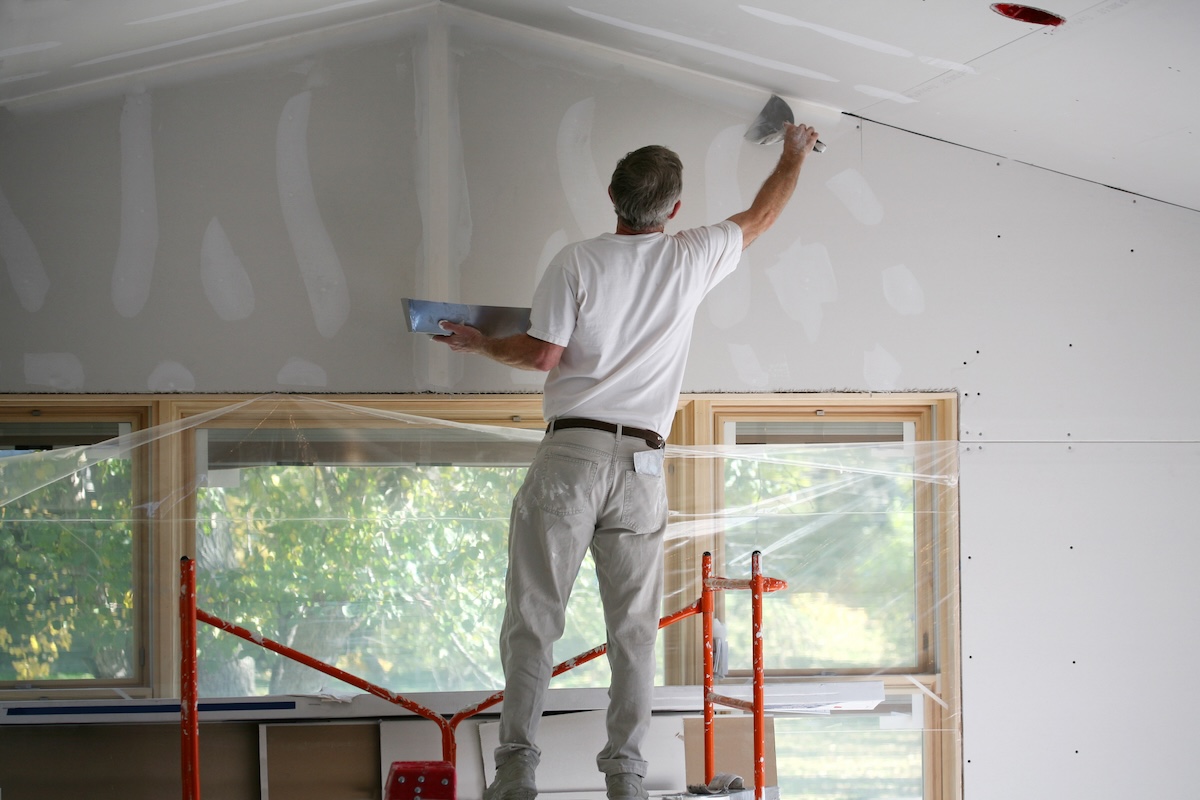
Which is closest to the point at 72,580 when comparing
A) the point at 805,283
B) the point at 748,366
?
the point at 748,366

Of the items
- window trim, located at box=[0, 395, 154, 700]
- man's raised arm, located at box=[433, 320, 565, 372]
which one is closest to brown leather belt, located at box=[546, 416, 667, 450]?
man's raised arm, located at box=[433, 320, 565, 372]

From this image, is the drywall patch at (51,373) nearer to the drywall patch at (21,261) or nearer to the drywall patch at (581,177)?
the drywall patch at (21,261)

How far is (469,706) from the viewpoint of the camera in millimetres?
2865

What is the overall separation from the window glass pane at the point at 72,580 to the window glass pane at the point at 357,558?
8.1 inches

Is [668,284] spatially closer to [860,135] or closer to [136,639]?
[860,135]

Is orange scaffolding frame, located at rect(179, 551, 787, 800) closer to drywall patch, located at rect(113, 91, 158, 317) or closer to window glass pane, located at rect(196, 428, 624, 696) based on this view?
window glass pane, located at rect(196, 428, 624, 696)

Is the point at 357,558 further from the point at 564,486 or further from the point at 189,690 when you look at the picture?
the point at 564,486

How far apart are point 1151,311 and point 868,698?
1461 mm

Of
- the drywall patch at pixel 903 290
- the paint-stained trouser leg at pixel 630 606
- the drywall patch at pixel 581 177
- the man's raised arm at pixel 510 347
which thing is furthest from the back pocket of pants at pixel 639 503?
the drywall patch at pixel 903 290

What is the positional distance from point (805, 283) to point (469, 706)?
153 cm

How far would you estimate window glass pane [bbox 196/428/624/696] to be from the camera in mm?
2932

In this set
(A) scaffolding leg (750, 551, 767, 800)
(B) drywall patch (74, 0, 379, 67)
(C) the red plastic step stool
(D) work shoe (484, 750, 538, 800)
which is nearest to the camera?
(C) the red plastic step stool

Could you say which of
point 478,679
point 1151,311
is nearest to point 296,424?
point 478,679

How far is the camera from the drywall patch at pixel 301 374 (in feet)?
9.85
